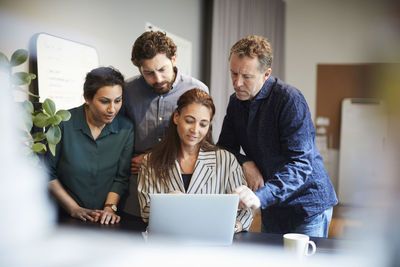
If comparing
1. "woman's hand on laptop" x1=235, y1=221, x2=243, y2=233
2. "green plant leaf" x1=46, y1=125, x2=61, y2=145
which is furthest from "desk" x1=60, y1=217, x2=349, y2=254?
"green plant leaf" x1=46, y1=125, x2=61, y2=145

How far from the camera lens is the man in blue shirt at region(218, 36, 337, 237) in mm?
1070

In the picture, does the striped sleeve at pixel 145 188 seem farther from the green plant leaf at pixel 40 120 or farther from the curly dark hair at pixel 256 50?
the curly dark hair at pixel 256 50

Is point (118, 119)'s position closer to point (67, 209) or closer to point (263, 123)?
point (67, 209)

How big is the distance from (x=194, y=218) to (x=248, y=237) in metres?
0.18

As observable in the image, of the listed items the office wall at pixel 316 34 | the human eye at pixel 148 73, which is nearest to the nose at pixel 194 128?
the human eye at pixel 148 73

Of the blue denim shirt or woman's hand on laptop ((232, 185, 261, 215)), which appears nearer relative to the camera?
woman's hand on laptop ((232, 185, 261, 215))

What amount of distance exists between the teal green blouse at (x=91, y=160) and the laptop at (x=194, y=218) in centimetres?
36

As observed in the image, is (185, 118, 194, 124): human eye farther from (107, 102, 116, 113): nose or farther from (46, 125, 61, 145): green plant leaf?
(46, 125, 61, 145): green plant leaf

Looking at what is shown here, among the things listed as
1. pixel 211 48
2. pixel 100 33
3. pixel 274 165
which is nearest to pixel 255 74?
pixel 274 165

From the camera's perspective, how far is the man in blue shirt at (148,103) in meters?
1.19

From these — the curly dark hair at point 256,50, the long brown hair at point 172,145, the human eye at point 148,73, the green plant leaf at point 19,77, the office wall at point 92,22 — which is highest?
the office wall at point 92,22

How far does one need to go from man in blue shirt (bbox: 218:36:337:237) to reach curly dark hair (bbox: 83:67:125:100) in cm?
36

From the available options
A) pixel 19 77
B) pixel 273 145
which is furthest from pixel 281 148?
pixel 19 77

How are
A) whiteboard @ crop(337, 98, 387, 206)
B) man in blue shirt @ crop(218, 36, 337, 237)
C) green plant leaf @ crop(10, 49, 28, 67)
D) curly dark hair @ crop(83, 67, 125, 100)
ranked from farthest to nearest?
curly dark hair @ crop(83, 67, 125, 100)
man in blue shirt @ crop(218, 36, 337, 237)
green plant leaf @ crop(10, 49, 28, 67)
whiteboard @ crop(337, 98, 387, 206)
